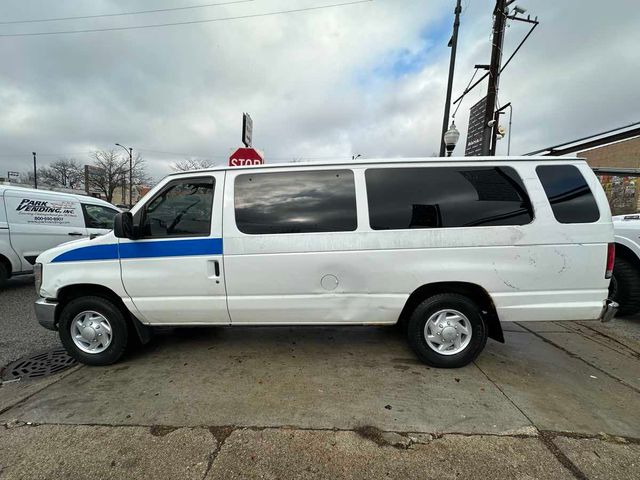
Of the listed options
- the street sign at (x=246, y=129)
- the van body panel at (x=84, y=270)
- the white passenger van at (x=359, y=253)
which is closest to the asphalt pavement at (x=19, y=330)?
the white passenger van at (x=359, y=253)

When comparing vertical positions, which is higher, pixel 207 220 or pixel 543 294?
pixel 207 220

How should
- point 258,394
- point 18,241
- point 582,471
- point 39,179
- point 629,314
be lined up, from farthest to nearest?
point 39,179 < point 18,241 < point 629,314 < point 258,394 < point 582,471

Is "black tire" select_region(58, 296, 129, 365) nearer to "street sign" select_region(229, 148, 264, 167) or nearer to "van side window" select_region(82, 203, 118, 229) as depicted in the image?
"street sign" select_region(229, 148, 264, 167)

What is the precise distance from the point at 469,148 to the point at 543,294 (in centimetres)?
931

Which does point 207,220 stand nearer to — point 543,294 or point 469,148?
point 543,294

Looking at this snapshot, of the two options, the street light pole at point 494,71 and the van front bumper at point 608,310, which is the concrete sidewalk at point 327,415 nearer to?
the van front bumper at point 608,310

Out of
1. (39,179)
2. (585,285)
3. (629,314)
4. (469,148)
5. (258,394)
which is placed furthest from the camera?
(39,179)

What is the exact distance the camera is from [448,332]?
3.08 metres

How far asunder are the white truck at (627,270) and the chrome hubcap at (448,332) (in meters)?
3.59

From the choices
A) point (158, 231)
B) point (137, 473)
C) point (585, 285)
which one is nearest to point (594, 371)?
point (585, 285)

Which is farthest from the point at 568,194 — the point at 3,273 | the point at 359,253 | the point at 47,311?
the point at 3,273

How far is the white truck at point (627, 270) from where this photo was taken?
183 inches

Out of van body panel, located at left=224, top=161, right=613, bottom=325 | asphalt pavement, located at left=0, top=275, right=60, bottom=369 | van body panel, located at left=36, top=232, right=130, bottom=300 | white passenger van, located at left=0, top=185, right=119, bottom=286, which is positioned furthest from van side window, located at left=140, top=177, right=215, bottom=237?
white passenger van, located at left=0, top=185, right=119, bottom=286

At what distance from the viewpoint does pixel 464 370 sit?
3.14 metres
